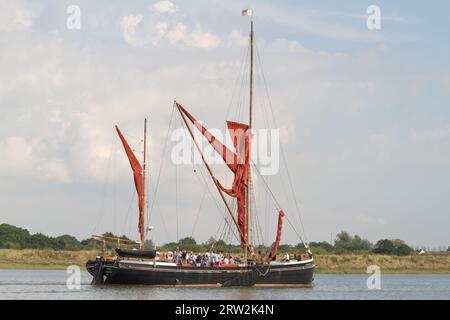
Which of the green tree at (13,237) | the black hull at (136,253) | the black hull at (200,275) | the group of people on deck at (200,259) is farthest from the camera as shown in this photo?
the green tree at (13,237)

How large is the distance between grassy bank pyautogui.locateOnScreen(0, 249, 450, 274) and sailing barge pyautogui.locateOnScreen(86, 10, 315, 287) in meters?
37.1

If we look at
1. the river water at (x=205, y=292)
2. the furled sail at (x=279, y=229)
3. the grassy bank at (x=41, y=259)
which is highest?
the furled sail at (x=279, y=229)

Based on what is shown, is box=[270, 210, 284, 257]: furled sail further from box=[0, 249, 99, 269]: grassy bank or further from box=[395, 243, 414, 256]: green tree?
box=[395, 243, 414, 256]: green tree

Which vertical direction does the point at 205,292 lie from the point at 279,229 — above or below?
below

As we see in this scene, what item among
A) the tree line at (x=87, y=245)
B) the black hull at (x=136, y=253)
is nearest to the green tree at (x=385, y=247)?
the tree line at (x=87, y=245)

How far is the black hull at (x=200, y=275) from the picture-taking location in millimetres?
76750

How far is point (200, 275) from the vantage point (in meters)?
78.1

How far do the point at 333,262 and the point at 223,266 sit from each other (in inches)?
1750

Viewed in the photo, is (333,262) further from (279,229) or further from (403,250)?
(279,229)

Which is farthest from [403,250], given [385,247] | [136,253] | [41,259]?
[136,253]

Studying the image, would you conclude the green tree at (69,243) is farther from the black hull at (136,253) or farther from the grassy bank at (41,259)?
the black hull at (136,253)

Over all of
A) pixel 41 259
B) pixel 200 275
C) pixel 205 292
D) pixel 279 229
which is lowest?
pixel 205 292
